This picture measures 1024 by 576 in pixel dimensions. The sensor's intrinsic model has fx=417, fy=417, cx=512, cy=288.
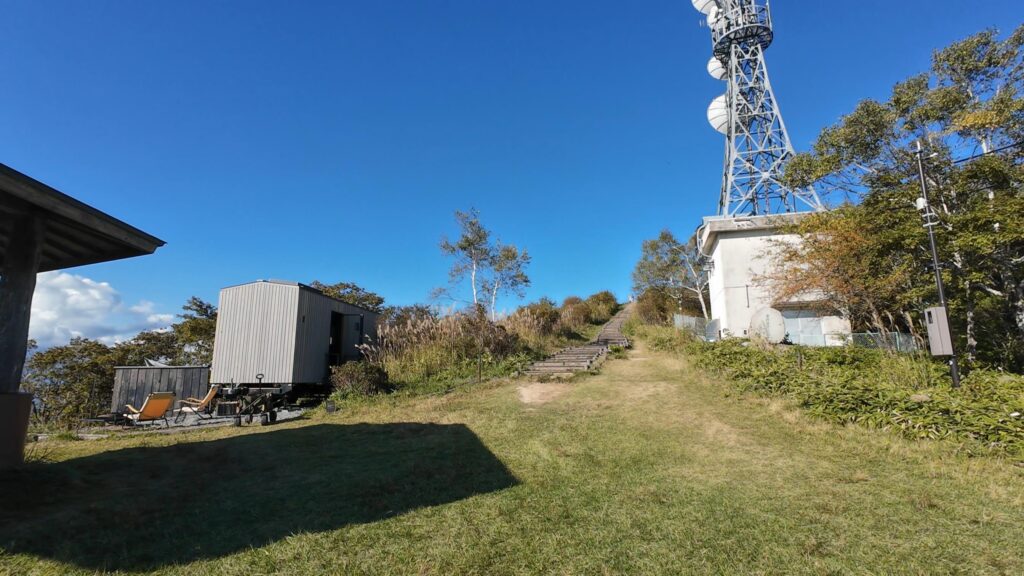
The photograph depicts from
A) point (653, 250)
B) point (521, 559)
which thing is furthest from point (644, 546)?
point (653, 250)

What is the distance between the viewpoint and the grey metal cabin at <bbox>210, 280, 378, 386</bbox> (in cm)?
1062

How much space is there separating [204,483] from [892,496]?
7004 millimetres

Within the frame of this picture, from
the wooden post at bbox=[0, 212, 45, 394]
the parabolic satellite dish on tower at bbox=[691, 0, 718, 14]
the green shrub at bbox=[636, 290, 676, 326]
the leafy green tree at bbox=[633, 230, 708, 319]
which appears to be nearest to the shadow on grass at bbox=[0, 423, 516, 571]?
the wooden post at bbox=[0, 212, 45, 394]

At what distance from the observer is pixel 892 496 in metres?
3.81

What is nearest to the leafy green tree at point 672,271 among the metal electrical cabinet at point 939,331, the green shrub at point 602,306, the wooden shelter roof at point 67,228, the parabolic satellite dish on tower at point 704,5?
the green shrub at point 602,306

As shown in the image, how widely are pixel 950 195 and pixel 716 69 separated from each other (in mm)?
21127

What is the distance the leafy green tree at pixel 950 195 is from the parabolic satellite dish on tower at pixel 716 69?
17.4 metres

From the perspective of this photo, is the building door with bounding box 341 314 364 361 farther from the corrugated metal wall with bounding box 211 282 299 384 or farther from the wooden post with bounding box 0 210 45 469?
the wooden post with bounding box 0 210 45 469

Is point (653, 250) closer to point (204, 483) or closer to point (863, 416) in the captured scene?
point (863, 416)

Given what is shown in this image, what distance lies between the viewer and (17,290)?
14.7 feet

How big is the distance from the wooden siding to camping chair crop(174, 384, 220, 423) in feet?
3.72

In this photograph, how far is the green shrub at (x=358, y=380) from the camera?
10.3 metres

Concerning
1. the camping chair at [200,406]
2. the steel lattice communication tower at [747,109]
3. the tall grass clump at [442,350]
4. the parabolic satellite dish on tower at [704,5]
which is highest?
the parabolic satellite dish on tower at [704,5]

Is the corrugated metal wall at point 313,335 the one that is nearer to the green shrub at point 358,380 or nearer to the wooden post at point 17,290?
the green shrub at point 358,380
